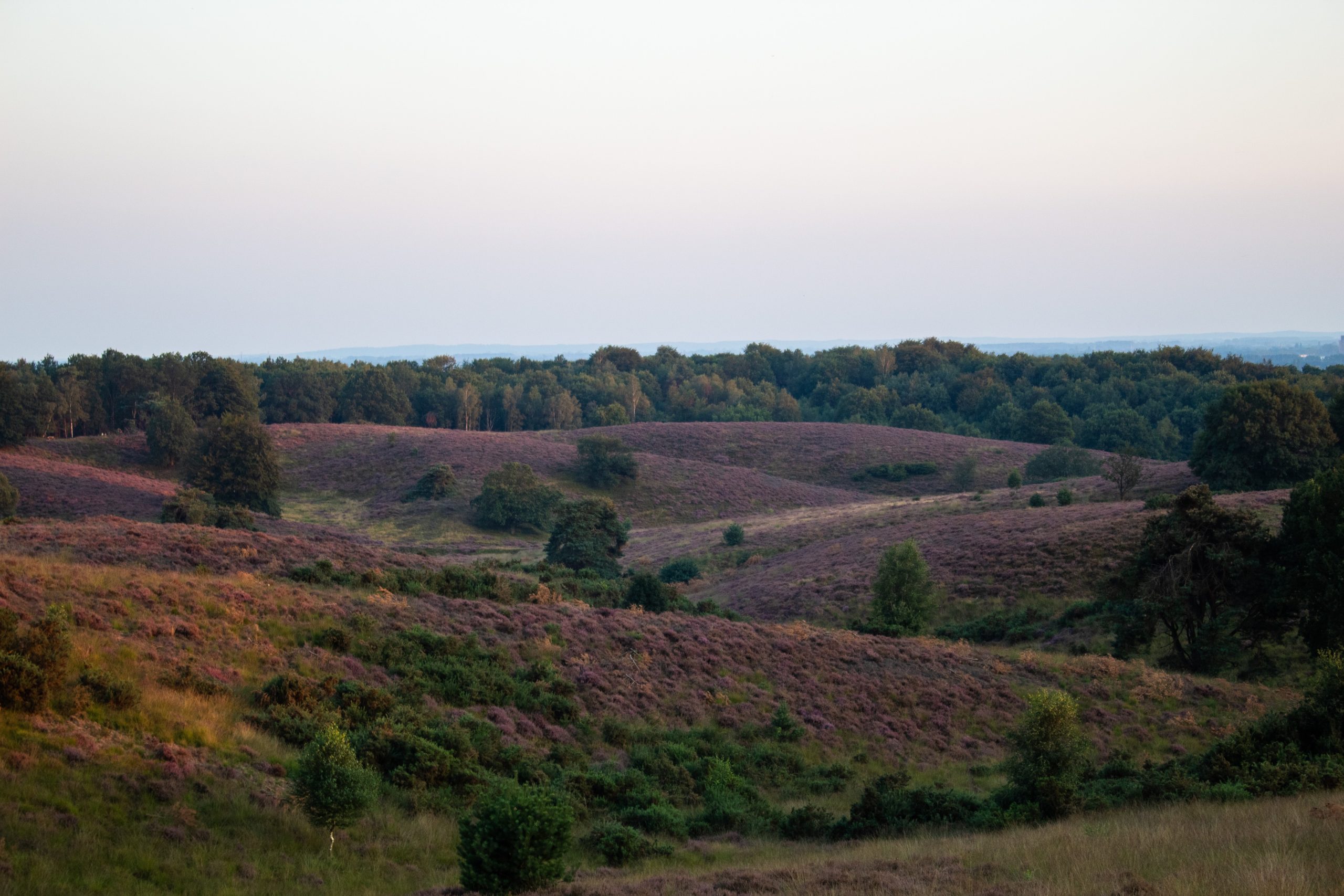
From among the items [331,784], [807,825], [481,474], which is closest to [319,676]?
[331,784]

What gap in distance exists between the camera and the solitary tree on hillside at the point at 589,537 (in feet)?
137

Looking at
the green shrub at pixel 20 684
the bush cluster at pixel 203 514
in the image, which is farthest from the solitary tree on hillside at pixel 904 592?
the bush cluster at pixel 203 514

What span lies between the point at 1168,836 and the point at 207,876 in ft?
35.0

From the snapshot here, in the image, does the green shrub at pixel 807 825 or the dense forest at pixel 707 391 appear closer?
the green shrub at pixel 807 825

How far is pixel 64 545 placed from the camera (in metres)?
20.2

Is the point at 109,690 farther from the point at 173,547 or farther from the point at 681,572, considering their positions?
the point at 681,572

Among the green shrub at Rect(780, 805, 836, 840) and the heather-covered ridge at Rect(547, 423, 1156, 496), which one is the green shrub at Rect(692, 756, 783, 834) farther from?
the heather-covered ridge at Rect(547, 423, 1156, 496)

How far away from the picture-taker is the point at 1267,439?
146ft

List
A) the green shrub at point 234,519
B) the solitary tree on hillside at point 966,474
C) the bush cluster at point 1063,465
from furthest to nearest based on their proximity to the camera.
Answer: the solitary tree on hillside at point 966,474 < the bush cluster at point 1063,465 < the green shrub at point 234,519

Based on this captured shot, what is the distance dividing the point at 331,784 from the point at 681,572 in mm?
34212

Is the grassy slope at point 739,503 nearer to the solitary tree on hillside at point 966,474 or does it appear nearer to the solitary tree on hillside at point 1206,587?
the solitary tree on hillside at point 966,474

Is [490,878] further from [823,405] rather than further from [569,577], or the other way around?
[823,405]

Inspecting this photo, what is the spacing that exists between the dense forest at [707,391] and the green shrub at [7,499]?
95.4 ft

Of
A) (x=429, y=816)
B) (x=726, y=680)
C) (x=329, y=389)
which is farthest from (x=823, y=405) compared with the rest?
(x=429, y=816)
